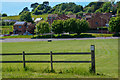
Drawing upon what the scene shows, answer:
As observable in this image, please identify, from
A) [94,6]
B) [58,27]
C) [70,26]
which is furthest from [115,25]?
[94,6]

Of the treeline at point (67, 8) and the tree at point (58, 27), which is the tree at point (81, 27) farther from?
the tree at point (58, 27)

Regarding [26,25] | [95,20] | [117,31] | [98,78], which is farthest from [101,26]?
[98,78]

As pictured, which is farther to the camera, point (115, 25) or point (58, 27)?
point (58, 27)

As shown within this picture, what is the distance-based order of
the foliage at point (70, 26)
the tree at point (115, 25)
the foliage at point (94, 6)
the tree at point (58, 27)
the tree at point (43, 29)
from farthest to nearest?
the foliage at point (94, 6) < the tree at point (43, 29) < the tree at point (58, 27) < the foliage at point (70, 26) < the tree at point (115, 25)

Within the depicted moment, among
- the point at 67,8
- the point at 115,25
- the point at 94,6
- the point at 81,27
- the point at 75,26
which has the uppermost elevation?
the point at 94,6

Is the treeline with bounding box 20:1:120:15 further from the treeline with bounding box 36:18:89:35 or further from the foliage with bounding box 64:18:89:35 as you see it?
the treeline with bounding box 36:18:89:35

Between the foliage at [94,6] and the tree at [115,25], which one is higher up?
the foliage at [94,6]

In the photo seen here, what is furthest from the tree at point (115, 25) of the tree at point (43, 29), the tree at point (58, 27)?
the tree at point (43, 29)

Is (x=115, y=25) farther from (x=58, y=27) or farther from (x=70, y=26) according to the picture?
(x=58, y=27)

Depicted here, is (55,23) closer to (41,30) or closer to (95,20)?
(41,30)

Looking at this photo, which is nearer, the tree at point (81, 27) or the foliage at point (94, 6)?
the tree at point (81, 27)

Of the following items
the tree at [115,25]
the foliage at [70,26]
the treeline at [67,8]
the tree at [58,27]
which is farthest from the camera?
the tree at [58,27]

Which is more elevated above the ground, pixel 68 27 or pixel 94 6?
pixel 94 6

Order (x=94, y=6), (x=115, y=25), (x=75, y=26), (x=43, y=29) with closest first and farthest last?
1. (x=115, y=25)
2. (x=75, y=26)
3. (x=43, y=29)
4. (x=94, y=6)
